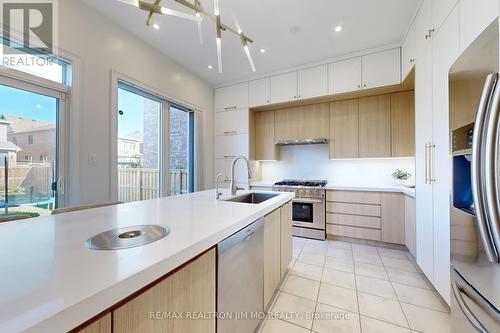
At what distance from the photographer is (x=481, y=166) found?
788mm

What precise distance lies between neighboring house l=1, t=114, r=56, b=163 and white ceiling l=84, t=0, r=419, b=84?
4.50 ft

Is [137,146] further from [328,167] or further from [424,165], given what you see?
[424,165]

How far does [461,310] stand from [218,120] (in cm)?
398

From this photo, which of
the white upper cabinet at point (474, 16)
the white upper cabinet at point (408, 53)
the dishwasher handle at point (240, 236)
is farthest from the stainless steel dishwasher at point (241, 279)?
the white upper cabinet at point (408, 53)

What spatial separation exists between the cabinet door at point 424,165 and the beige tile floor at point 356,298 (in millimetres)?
272

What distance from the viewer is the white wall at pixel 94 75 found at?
206cm

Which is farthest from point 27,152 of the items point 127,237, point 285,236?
point 285,236

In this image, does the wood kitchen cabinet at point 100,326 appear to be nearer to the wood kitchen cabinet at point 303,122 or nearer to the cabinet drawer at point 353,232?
the cabinet drawer at point 353,232

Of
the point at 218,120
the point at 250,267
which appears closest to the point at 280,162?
the point at 218,120

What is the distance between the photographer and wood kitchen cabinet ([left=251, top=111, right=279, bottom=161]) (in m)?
3.98

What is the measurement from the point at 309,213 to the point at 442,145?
6.76ft

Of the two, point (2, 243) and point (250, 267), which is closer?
point (2, 243)

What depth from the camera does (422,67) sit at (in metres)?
2.04

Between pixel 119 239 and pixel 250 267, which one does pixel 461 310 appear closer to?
pixel 250 267
